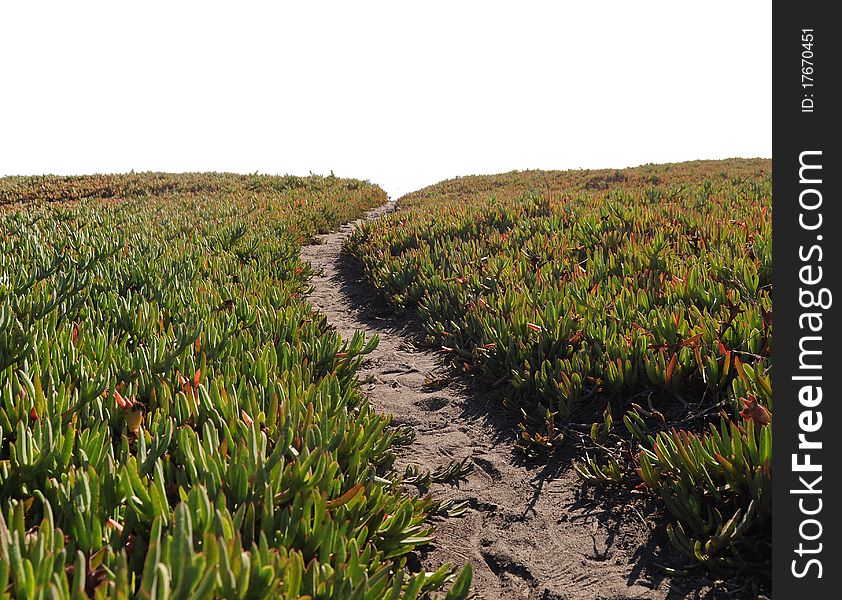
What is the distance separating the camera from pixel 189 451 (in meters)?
2.50

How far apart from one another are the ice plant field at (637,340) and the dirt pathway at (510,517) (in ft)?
0.63

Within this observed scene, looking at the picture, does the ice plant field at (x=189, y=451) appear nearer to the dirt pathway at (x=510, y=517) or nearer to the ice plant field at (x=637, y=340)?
the ice plant field at (x=637, y=340)

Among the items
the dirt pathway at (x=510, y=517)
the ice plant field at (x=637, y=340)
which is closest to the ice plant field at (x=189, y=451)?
the ice plant field at (x=637, y=340)

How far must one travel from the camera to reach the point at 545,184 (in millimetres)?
19375

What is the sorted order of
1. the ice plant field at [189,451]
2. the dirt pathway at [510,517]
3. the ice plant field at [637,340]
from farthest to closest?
1. the ice plant field at [637,340]
2. the dirt pathway at [510,517]
3. the ice plant field at [189,451]

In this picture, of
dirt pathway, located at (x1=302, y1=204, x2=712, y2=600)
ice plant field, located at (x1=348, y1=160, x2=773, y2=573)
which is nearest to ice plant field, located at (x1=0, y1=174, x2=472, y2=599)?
ice plant field, located at (x1=348, y1=160, x2=773, y2=573)

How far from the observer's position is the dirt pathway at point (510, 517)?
2.77 m

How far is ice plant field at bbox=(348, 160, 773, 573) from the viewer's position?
294 centimetres

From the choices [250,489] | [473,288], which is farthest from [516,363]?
[250,489]

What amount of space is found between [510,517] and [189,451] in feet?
6.00

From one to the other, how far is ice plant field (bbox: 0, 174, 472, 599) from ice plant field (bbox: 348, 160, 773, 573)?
0.49ft

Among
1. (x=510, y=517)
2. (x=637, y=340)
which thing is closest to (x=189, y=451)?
(x=510, y=517)

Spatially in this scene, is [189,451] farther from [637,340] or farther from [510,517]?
[637,340]

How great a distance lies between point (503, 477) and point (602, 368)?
1214 millimetres
